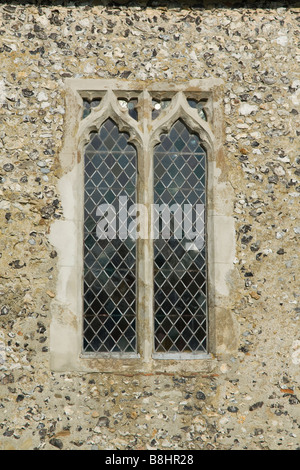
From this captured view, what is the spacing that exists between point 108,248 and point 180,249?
76 cm

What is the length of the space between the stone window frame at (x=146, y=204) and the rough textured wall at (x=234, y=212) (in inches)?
3.5

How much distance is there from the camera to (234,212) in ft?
19.7

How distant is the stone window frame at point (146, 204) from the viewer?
19.2 ft

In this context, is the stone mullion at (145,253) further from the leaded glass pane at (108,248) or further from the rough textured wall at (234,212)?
the rough textured wall at (234,212)

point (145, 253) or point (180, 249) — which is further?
point (180, 249)

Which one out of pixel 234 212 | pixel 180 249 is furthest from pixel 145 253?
pixel 234 212

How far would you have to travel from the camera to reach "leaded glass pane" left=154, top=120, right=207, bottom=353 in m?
6.00

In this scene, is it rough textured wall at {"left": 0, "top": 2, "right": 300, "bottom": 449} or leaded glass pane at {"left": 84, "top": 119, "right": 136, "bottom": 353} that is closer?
rough textured wall at {"left": 0, "top": 2, "right": 300, "bottom": 449}

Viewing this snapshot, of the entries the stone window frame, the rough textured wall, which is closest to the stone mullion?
the stone window frame

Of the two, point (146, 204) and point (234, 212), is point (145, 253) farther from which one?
point (234, 212)

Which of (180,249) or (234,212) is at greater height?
(234,212)

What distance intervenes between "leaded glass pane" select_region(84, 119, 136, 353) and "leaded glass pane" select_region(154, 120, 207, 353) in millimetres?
286

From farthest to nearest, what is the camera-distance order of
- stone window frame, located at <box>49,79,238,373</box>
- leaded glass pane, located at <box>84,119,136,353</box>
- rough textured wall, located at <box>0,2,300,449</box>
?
leaded glass pane, located at <box>84,119,136,353</box> < stone window frame, located at <box>49,79,238,373</box> < rough textured wall, located at <box>0,2,300,449</box>

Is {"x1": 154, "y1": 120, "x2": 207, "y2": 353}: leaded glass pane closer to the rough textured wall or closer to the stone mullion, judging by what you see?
the stone mullion
